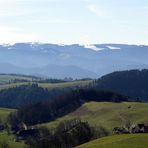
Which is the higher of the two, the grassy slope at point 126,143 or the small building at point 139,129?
the grassy slope at point 126,143

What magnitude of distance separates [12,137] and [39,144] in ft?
198

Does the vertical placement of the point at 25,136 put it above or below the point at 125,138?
below

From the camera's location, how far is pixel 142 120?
626 feet

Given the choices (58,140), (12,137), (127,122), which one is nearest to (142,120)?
(127,122)

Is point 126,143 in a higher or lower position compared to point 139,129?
higher

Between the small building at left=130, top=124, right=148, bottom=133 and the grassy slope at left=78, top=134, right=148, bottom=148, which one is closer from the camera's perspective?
the grassy slope at left=78, top=134, right=148, bottom=148

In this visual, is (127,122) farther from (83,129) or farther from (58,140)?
(58,140)

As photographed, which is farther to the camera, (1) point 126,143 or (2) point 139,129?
(2) point 139,129

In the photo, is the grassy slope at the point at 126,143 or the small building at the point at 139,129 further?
the small building at the point at 139,129

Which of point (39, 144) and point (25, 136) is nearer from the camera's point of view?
point (39, 144)

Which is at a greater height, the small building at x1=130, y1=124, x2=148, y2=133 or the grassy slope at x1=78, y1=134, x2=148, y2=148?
the grassy slope at x1=78, y1=134, x2=148, y2=148

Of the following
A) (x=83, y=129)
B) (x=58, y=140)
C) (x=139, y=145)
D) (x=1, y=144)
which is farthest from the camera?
(x=1, y=144)

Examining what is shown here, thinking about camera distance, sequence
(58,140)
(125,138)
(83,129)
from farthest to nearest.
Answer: (83,129)
(58,140)
(125,138)

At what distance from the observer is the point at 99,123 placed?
198 meters
